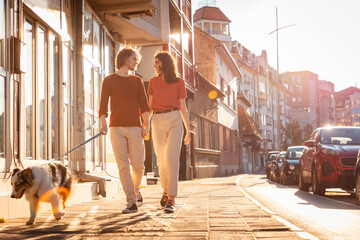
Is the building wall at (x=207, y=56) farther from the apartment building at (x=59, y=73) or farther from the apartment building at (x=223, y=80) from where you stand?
the apartment building at (x=59, y=73)

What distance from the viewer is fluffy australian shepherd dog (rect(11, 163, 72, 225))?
5.68 metres

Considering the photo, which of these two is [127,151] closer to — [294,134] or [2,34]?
[2,34]

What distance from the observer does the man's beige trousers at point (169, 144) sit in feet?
22.8

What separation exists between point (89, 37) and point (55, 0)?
240 cm

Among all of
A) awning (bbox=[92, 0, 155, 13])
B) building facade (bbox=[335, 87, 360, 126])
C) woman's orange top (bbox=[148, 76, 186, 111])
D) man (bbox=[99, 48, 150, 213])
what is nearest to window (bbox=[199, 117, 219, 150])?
awning (bbox=[92, 0, 155, 13])

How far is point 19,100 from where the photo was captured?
7.55m

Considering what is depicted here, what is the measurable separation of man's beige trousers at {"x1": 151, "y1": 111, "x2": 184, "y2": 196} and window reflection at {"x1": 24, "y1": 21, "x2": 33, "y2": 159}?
7.71 ft

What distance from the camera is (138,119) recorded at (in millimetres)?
6812

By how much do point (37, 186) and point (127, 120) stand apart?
4.80 ft

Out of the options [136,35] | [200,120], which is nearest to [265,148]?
[200,120]

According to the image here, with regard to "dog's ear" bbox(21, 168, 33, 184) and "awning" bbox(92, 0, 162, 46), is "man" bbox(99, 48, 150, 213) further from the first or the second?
"awning" bbox(92, 0, 162, 46)

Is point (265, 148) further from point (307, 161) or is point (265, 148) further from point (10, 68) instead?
point (10, 68)

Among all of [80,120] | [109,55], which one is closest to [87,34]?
[80,120]

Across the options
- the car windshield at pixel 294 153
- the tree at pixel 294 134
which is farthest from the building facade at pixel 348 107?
the car windshield at pixel 294 153
